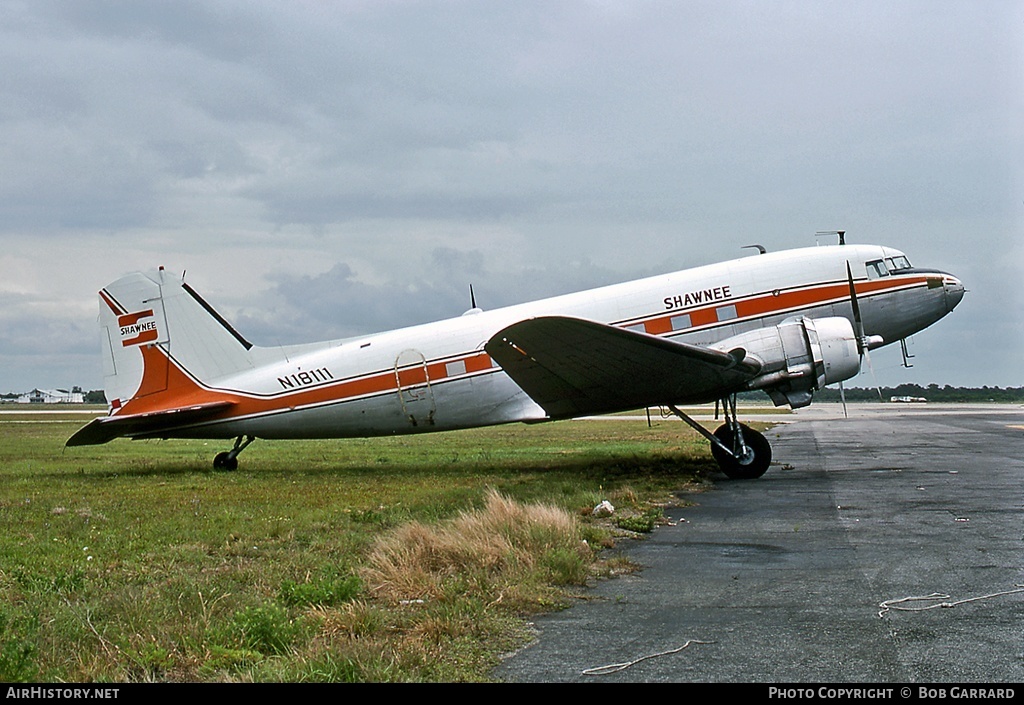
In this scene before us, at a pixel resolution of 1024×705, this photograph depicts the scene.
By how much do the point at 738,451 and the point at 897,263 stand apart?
498 cm

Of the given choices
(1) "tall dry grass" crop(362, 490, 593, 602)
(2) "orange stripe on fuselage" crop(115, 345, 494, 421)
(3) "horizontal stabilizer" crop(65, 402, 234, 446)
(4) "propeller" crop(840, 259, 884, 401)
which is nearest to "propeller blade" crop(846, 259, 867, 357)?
(4) "propeller" crop(840, 259, 884, 401)

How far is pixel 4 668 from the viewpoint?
511 centimetres

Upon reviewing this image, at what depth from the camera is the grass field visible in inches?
217

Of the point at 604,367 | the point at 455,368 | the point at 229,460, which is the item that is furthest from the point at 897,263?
the point at 229,460

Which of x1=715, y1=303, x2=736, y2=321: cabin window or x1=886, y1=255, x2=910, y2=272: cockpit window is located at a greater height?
x1=886, y1=255, x2=910, y2=272: cockpit window

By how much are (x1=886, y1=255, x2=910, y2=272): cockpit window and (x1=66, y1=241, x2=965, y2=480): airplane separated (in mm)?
28

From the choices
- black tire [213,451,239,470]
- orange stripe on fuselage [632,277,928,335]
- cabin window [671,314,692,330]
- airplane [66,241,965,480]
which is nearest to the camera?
airplane [66,241,965,480]

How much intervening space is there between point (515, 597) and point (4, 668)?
3.51 meters

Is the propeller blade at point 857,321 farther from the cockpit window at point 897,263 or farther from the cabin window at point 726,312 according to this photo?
the cabin window at point 726,312

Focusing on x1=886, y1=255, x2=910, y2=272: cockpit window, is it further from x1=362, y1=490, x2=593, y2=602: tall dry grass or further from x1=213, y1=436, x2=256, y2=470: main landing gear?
x1=213, y1=436, x2=256, y2=470: main landing gear

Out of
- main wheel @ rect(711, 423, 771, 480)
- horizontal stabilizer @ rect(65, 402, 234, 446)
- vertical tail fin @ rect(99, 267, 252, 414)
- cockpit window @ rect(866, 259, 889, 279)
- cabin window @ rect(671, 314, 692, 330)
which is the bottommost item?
main wheel @ rect(711, 423, 771, 480)

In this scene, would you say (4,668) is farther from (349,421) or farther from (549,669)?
(349,421)

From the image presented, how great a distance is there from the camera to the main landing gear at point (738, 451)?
17.2 metres
